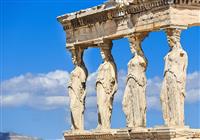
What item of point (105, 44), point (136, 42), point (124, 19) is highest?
point (124, 19)

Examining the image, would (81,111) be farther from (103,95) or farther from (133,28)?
(133,28)

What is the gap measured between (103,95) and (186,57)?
4.26 metres

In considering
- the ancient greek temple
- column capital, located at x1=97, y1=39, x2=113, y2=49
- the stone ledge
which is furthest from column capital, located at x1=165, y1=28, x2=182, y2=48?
column capital, located at x1=97, y1=39, x2=113, y2=49

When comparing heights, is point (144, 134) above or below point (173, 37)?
below

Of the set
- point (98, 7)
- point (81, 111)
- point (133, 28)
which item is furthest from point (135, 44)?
point (81, 111)

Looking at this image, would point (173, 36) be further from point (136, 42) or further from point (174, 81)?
point (136, 42)

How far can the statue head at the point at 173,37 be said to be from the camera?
27625 millimetres

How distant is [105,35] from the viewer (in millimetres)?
30750

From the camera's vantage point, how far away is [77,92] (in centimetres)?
3253

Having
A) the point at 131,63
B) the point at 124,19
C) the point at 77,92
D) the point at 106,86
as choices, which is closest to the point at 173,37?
the point at 131,63

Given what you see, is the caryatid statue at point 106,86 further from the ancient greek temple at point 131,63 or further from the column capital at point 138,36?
the column capital at point 138,36

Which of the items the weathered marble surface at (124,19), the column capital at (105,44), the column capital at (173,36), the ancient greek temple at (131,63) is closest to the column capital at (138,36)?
the ancient greek temple at (131,63)

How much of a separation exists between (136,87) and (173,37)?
2.33m

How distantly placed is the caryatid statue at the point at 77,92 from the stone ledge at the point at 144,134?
756mm
